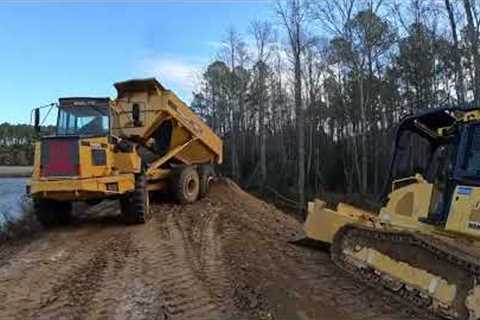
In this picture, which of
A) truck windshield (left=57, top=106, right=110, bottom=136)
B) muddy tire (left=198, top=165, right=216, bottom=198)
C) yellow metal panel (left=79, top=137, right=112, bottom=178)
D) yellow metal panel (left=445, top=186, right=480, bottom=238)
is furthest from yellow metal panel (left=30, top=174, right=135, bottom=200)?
yellow metal panel (left=445, top=186, right=480, bottom=238)

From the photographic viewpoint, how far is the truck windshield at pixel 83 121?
44.2 ft

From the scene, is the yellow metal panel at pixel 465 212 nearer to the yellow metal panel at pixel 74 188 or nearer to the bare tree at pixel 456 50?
the yellow metal panel at pixel 74 188

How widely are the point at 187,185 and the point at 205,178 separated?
102 centimetres

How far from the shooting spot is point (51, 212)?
533 inches

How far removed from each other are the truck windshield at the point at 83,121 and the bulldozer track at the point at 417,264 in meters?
6.66

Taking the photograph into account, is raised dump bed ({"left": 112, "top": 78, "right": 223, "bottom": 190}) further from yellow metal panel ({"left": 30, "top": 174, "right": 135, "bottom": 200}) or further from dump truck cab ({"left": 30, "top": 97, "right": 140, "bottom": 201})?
yellow metal panel ({"left": 30, "top": 174, "right": 135, "bottom": 200})

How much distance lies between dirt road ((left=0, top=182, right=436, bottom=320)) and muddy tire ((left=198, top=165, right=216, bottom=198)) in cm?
323

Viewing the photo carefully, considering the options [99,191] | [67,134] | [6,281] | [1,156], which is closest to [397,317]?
[6,281]

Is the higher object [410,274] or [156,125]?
[156,125]

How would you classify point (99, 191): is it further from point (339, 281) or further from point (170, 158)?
point (339, 281)

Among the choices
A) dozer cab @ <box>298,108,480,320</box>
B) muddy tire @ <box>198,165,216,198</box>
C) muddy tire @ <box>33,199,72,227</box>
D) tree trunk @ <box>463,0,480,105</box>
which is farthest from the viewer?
tree trunk @ <box>463,0,480,105</box>

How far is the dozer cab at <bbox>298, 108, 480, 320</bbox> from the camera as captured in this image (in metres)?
6.23

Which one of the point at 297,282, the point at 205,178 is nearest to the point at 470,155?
the point at 297,282

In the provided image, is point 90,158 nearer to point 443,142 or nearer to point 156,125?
point 156,125
